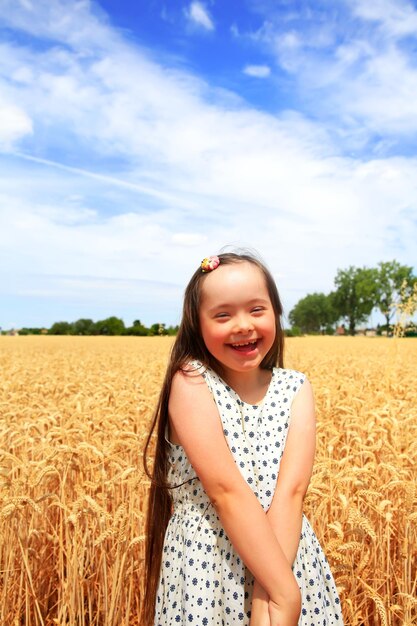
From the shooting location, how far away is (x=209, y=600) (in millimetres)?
1941

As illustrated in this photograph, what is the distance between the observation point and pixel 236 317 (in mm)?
2055

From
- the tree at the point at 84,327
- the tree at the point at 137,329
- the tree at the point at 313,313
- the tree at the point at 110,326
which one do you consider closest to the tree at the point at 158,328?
the tree at the point at 137,329

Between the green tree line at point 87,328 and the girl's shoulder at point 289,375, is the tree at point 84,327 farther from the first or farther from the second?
the girl's shoulder at point 289,375

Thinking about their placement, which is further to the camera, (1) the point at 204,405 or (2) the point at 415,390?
(2) the point at 415,390

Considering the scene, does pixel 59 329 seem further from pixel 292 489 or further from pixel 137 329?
pixel 292 489

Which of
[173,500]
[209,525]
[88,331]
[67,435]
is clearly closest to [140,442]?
[67,435]

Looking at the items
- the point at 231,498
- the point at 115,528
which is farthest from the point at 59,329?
the point at 231,498

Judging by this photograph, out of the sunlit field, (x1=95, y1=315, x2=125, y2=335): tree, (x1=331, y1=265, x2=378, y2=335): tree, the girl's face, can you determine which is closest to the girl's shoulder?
the girl's face

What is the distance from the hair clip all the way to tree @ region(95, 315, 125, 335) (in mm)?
68157

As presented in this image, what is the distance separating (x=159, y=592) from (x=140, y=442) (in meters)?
2.36

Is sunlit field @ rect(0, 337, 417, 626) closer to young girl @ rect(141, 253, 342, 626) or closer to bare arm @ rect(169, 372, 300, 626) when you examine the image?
young girl @ rect(141, 253, 342, 626)

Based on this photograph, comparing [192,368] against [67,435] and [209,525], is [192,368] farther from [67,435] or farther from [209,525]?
[67,435]

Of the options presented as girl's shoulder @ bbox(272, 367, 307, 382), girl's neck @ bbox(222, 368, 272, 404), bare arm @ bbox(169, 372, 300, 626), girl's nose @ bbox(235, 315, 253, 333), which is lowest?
bare arm @ bbox(169, 372, 300, 626)

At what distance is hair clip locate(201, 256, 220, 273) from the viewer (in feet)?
6.97
